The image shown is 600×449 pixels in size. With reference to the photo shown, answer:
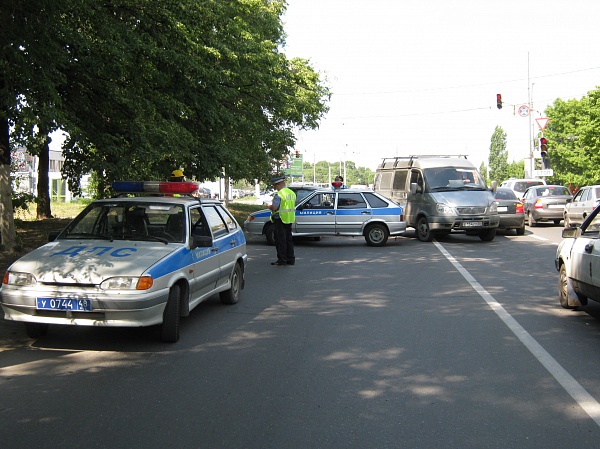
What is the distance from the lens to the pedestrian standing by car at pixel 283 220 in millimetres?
13516

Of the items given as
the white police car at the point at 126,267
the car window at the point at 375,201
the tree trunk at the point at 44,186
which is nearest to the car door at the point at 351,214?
the car window at the point at 375,201

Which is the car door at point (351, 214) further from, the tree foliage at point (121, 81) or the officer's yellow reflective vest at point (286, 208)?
the officer's yellow reflective vest at point (286, 208)

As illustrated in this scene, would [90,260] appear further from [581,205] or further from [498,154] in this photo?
[498,154]

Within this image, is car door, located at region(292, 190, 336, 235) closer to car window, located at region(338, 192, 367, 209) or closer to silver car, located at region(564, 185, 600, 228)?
car window, located at region(338, 192, 367, 209)

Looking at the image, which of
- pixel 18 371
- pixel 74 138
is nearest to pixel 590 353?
pixel 18 371

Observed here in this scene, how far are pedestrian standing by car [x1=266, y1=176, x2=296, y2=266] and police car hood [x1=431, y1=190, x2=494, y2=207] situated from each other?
22.1 feet

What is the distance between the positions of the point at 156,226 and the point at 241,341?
72.7 inches

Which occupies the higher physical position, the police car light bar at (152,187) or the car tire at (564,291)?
the police car light bar at (152,187)

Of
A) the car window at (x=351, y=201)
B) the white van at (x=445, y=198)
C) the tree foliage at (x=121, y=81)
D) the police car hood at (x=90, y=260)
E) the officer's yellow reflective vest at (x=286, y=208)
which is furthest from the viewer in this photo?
the white van at (x=445, y=198)

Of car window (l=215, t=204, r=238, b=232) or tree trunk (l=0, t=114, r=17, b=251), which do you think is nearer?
car window (l=215, t=204, r=238, b=232)

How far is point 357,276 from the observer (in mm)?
11953

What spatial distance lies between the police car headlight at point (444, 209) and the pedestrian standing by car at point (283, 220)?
21.3 ft

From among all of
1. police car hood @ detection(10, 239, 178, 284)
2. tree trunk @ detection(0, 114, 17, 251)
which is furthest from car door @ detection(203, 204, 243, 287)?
tree trunk @ detection(0, 114, 17, 251)

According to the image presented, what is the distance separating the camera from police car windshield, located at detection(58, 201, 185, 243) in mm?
7449
